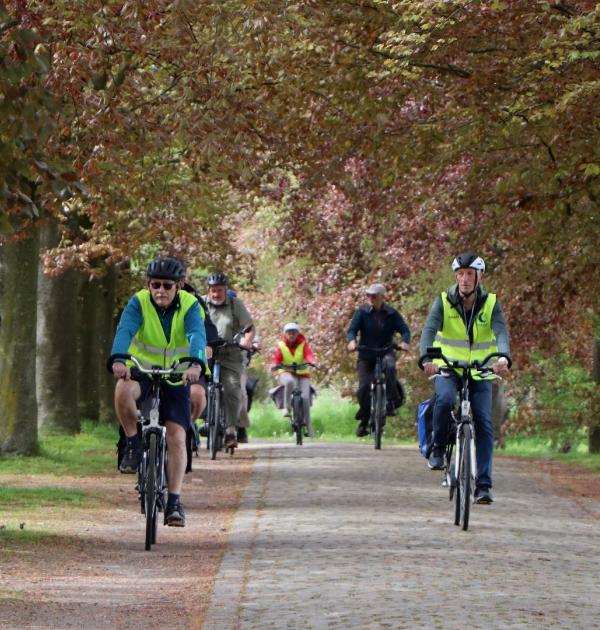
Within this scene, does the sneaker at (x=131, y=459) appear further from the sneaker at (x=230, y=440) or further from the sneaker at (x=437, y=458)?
the sneaker at (x=230, y=440)

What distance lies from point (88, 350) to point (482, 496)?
17274 millimetres

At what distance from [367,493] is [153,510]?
466cm

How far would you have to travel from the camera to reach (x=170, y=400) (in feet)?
41.2

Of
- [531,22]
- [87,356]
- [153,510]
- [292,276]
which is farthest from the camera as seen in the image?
[292,276]

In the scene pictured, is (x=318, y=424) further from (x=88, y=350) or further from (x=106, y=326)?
(x=88, y=350)

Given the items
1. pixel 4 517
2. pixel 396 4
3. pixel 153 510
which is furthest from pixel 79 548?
pixel 396 4

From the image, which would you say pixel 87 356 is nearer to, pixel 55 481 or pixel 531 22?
pixel 55 481

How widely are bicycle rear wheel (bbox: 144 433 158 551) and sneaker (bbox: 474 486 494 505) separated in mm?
2719

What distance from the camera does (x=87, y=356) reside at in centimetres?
3028

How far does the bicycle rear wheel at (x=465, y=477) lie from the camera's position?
13.3 m

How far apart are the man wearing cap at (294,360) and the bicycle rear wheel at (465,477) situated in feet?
41.3

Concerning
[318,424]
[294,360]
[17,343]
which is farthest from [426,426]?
[318,424]

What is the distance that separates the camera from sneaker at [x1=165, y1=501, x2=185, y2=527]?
1243 centimetres

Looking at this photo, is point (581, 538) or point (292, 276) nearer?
point (581, 538)
